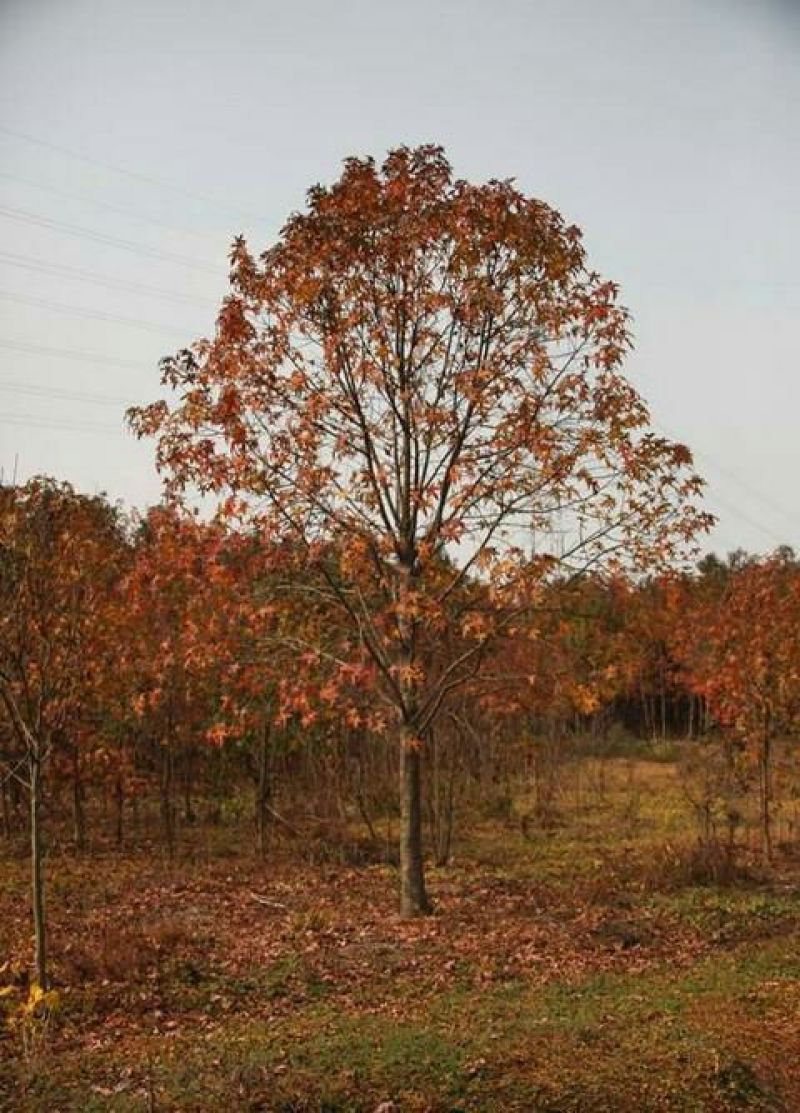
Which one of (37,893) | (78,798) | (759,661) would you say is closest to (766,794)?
(759,661)

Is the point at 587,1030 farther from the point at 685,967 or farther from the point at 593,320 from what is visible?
the point at 593,320

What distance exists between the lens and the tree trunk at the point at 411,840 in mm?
10023

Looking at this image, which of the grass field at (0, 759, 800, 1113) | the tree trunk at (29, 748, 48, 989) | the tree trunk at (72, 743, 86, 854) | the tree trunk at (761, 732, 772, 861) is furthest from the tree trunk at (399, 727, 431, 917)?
the tree trunk at (72, 743, 86, 854)

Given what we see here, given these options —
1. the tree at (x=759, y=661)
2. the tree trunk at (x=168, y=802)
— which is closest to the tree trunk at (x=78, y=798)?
the tree trunk at (x=168, y=802)

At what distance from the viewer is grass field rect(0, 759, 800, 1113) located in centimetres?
486

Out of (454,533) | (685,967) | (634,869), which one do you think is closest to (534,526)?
(454,533)

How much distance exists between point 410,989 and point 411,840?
2884mm

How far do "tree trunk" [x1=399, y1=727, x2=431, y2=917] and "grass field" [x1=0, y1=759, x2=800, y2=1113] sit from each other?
25 centimetres

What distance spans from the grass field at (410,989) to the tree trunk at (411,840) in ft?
0.83

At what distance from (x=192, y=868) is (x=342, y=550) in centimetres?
605

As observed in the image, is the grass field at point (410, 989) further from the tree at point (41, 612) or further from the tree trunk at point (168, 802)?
the tree at point (41, 612)

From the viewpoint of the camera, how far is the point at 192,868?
1335 centimetres

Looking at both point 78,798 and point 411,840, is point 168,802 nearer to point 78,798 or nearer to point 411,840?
point 78,798

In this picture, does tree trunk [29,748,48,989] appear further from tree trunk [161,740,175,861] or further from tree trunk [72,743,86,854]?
tree trunk [72,743,86,854]
